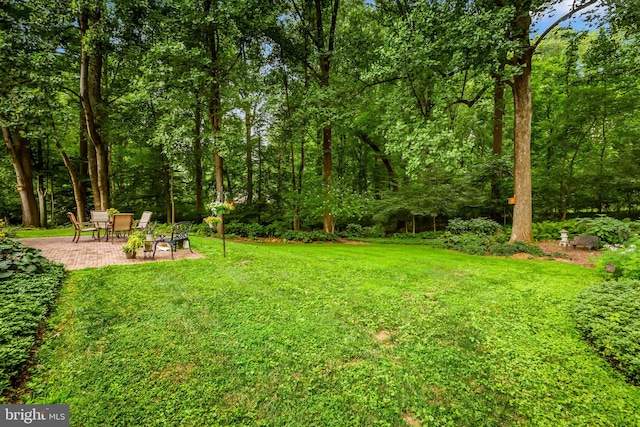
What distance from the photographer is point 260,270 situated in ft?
17.3

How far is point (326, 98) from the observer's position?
959 centimetres

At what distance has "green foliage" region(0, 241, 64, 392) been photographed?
→ 7.59 ft

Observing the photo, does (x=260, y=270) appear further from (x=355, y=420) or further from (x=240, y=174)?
(x=240, y=174)

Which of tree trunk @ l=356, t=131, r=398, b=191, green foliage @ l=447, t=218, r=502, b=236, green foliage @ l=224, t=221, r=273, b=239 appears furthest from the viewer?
tree trunk @ l=356, t=131, r=398, b=191

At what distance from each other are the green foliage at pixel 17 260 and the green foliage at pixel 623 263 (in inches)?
356

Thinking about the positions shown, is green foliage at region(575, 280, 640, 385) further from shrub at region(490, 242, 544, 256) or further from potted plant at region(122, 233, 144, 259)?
potted plant at region(122, 233, 144, 259)

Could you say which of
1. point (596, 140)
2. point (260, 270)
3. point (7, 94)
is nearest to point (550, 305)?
point (260, 270)

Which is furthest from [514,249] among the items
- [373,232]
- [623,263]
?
[373,232]

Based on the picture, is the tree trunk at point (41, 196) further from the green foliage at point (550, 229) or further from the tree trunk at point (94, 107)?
the green foliage at point (550, 229)

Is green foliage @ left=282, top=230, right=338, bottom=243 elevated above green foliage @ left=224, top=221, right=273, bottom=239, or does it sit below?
below

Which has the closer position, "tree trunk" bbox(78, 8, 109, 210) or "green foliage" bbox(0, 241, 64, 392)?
"green foliage" bbox(0, 241, 64, 392)

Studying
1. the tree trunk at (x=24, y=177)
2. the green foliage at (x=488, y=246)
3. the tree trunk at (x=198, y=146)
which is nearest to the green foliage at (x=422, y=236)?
the green foliage at (x=488, y=246)

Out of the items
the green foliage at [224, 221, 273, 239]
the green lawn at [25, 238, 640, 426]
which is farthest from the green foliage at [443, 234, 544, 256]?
the green foliage at [224, 221, 273, 239]

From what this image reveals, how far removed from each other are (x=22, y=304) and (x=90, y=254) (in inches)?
135
